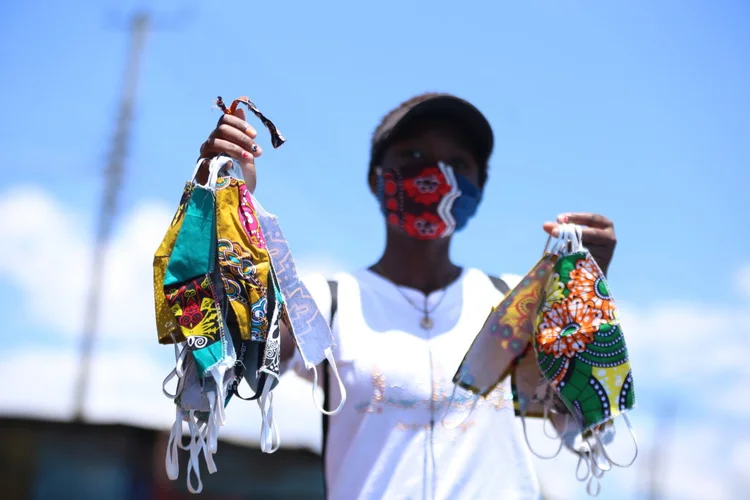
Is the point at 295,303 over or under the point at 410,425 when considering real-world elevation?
over

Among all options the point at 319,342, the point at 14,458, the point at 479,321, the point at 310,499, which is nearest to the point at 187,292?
the point at 319,342

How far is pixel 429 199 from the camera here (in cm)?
289

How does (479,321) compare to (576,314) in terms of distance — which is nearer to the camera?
(576,314)

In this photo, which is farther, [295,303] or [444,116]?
[444,116]

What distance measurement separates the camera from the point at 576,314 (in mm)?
2486

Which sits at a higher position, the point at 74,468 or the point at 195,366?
the point at 195,366

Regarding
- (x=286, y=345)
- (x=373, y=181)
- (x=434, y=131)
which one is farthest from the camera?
(x=373, y=181)

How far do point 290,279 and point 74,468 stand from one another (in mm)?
5155

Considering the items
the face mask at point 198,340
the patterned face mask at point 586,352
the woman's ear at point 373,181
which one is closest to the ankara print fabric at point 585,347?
the patterned face mask at point 586,352

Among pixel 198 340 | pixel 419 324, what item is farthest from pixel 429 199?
pixel 198 340

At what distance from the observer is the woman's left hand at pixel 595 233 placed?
8.49ft

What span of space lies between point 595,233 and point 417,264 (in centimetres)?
70

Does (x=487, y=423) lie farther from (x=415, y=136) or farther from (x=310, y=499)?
(x=310, y=499)

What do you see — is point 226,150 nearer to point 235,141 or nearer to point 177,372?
point 235,141
